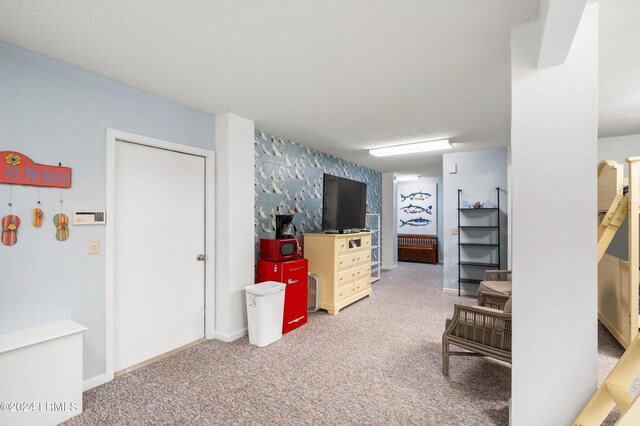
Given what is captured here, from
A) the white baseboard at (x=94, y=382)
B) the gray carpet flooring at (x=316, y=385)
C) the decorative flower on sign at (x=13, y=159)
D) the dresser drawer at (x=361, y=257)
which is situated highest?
the decorative flower on sign at (x=13, y=159)

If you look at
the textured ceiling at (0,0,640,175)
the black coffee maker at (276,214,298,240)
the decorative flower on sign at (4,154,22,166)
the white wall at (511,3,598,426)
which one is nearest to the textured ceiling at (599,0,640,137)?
the textured ceiling at (0,0,640,175)

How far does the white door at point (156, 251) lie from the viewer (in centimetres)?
266

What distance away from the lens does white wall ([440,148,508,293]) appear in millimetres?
4980

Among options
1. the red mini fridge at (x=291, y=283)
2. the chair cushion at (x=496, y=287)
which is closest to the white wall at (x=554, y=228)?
the chair cushion at (x=496, y=287)

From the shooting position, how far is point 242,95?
2.85 metres

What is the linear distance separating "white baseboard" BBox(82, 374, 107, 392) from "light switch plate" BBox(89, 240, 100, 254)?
38.7 inches

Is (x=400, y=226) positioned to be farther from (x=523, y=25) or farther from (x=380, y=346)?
(x=523, y=25)

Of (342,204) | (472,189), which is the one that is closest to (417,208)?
(472,189)

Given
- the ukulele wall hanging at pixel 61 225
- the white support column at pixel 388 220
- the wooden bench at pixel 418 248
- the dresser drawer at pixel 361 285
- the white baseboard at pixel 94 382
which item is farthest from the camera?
the wooden bench at pixel 418 248

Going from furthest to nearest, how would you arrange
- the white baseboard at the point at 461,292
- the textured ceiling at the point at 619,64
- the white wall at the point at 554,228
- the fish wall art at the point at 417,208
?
the fish wall art at the point at 417,208 < the white baseboard at the point at 461,292 < the textured ceiling at the point at 619,64 < the white wall at the point at 554,228

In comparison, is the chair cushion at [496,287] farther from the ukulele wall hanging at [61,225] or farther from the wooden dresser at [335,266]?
the ukulele wall hanging at [61,225]

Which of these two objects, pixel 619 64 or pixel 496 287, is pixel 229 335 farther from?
pixel 619 64

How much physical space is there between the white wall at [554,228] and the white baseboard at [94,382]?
293cm

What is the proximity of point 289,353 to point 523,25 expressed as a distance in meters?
3.11
